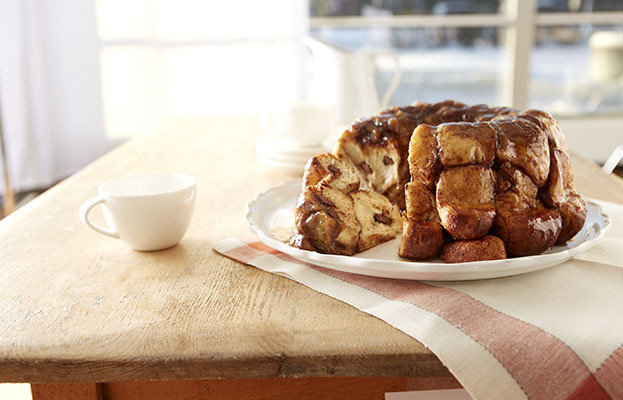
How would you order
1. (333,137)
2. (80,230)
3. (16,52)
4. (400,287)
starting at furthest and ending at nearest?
(16,52), (333,137), (80,230), (400,287)

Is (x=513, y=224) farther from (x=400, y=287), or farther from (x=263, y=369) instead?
(x=263, y=369)

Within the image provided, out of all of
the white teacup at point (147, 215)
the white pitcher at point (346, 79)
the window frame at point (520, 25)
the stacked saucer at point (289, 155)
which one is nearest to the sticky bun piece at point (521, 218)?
the white teacup at point (147, 215)

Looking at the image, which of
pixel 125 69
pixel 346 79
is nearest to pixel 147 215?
pixel 346 79

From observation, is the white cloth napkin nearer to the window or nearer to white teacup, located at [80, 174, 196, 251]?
white teacup, located at [80, 174, 196, 251]

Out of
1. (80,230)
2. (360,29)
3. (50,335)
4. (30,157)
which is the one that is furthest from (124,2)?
(50,335)

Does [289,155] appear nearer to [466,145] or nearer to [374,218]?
[374,218]
